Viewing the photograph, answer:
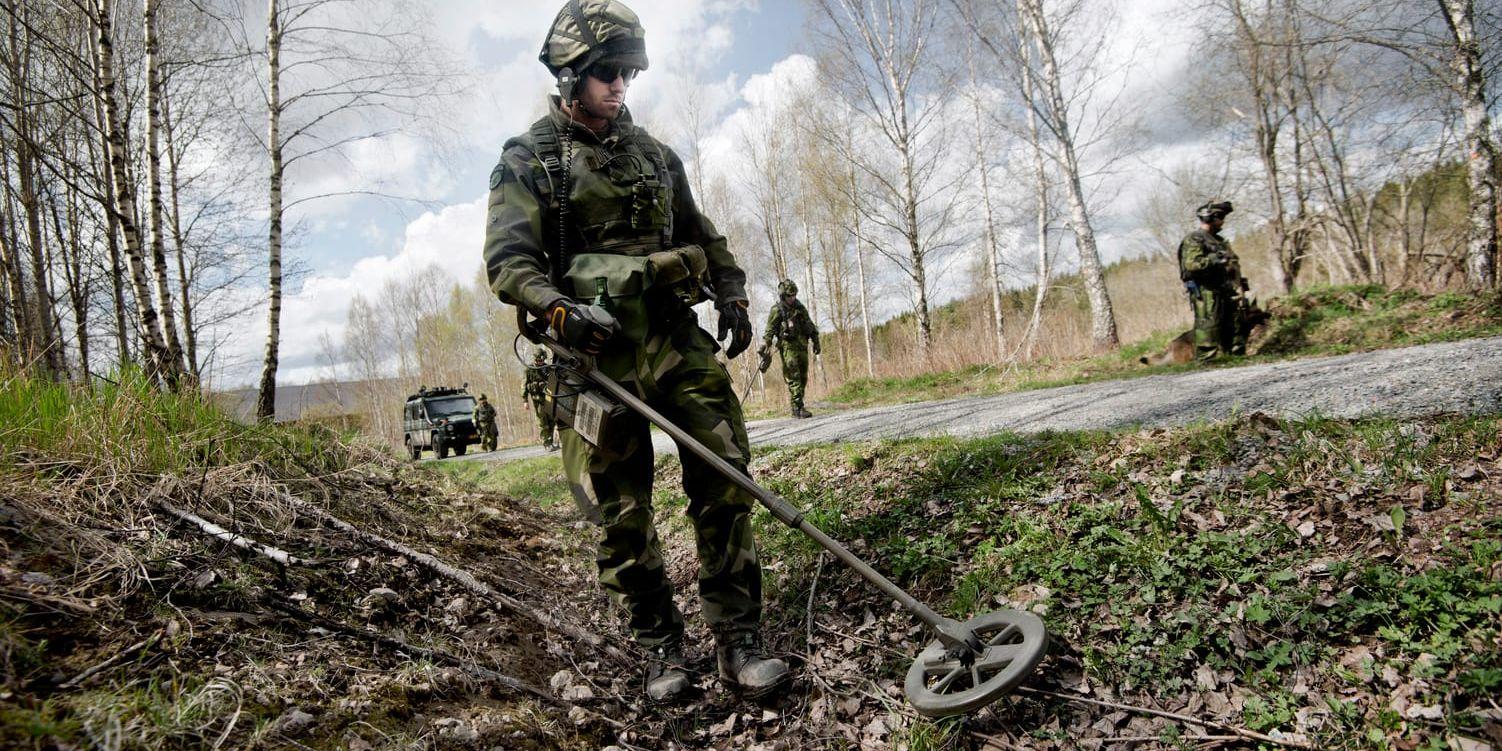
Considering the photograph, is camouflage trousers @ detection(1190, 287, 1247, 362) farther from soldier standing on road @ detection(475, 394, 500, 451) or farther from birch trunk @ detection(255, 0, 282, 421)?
soldier standing on road @ detection(475, 394, 500, 451)

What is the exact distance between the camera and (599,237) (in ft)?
8.74

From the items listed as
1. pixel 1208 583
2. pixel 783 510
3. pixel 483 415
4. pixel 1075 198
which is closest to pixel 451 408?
pixel 483 415

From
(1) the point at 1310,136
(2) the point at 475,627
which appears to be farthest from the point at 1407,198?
(2) the point at 475,627

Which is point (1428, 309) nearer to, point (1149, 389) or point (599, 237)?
point (1149, 389)

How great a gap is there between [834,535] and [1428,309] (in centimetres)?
920

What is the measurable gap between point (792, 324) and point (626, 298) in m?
8.50

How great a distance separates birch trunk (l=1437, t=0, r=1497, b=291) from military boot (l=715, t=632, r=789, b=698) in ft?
37.4

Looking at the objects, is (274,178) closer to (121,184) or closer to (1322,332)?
(121,184)

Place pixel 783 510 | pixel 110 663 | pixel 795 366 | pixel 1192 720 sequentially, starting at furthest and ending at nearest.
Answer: pixel 795 366, pixel 783 510, pixel 1192 720, pixel 110 663

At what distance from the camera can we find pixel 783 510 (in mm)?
2246

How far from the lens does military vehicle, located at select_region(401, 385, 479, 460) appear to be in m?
18.3

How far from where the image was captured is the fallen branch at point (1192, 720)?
5.26 ft

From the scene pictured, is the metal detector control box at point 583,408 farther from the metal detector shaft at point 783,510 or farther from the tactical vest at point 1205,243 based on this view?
the tactical vest at point 1205,243

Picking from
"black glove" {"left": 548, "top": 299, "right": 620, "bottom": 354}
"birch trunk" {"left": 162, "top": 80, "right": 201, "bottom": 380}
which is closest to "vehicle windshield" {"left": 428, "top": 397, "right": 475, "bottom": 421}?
"birch trunk" {"left": 162, "top": 80, "right": 201, "bottom": 380}
